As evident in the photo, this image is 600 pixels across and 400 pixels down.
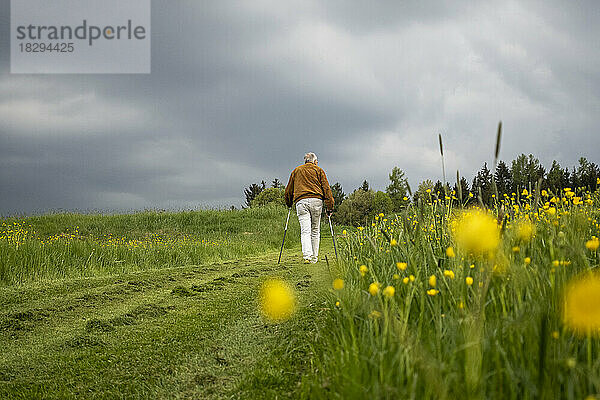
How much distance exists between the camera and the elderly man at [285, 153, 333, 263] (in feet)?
30.6

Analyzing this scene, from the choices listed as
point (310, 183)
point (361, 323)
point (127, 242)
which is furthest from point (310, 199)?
point (361, 323)

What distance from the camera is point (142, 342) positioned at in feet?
13.2

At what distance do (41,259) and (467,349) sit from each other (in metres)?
9.15

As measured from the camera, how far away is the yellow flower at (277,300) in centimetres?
468

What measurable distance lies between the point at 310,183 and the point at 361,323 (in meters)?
6.78

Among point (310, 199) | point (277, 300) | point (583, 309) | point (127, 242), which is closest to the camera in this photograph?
point (583, 309)

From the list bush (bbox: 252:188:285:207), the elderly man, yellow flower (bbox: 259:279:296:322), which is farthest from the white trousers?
bush (bbox: 252:188:285:207)

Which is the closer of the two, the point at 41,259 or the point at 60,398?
the point at 60,398

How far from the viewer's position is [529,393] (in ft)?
5.52

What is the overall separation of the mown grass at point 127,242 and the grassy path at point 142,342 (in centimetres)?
182

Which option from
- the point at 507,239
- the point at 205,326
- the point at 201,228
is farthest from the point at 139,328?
the point at 201,228

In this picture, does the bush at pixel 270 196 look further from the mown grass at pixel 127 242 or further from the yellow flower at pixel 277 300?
the yellow flower at pixel 277 300

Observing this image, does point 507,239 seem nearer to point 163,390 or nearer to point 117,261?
point 163,390

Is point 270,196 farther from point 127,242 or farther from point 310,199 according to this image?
point 310,199
